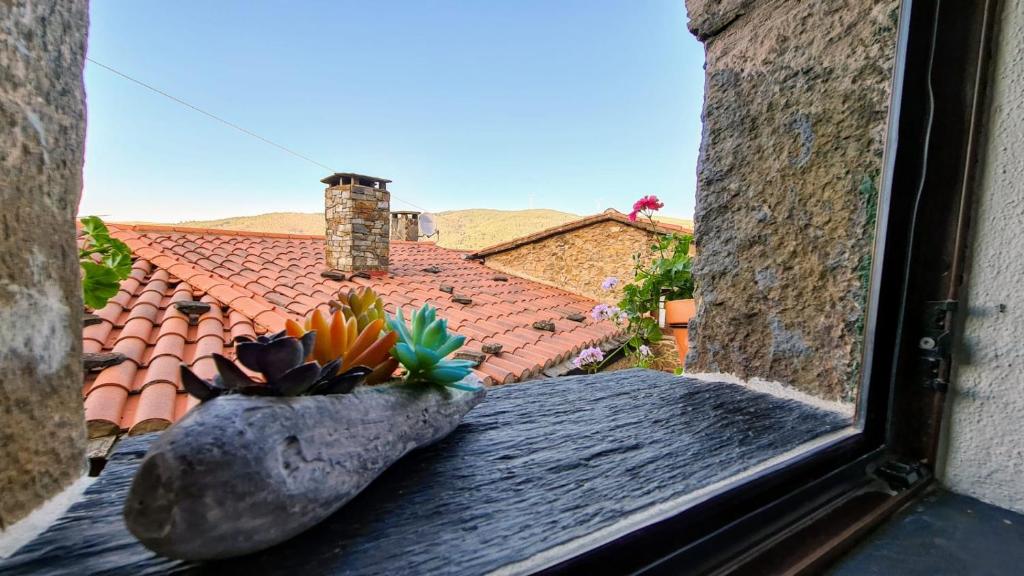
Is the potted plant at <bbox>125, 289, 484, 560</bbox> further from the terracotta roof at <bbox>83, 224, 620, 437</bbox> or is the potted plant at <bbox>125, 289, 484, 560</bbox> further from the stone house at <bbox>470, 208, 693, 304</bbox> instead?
the stone house at <bbox>470, 208, 693, 304</bbox>

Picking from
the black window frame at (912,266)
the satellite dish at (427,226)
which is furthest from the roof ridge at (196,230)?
the black window frame at (912,266)

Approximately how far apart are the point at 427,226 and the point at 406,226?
0.34 m

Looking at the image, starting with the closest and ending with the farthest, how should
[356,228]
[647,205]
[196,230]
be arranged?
[647,205] < [356,228] < [196,230]

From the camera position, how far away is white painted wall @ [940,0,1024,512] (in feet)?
1.79

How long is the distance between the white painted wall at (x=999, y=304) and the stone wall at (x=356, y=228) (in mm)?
4047

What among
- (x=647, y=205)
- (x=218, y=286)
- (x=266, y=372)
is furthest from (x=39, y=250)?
(x=218, y=286)

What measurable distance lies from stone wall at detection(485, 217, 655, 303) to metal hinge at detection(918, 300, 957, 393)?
424 centimetres

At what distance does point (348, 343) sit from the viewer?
A: 48 centimetres

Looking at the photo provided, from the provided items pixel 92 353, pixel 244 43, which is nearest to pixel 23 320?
pixel 92 353

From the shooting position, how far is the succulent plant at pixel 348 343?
46 centimetres

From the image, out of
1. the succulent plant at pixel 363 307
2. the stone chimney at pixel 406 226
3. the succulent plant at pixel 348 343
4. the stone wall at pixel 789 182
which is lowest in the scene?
the succulent plant at pixel 348 343

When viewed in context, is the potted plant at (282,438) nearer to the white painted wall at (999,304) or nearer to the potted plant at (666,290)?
the white painted wall at (999,304)

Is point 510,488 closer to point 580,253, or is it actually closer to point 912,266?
point 912,266

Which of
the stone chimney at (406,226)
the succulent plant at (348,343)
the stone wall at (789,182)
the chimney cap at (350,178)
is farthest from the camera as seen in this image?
the stone chimney at (406,226)
